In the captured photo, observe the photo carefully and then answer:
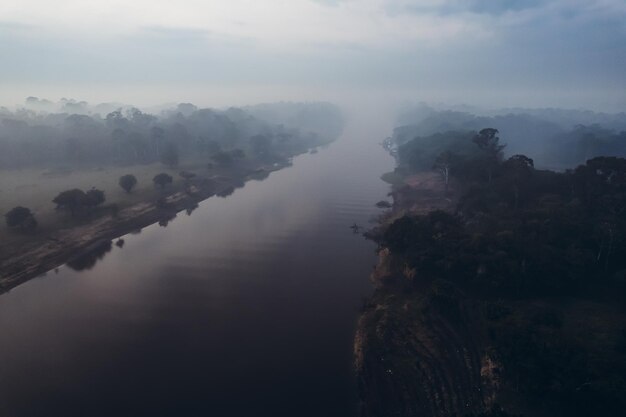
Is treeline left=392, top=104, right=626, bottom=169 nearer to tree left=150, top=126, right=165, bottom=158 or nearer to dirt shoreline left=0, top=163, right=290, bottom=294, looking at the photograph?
dirt shoreline left=0, top=163, right=290, bottom=294

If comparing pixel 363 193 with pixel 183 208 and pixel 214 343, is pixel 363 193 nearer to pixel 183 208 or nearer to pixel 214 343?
pixel 183 208

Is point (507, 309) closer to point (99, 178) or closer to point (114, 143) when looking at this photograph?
point (99, 178)

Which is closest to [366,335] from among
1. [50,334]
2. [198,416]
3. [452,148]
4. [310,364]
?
[310,364]

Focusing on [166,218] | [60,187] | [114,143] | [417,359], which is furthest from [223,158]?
[417,359]

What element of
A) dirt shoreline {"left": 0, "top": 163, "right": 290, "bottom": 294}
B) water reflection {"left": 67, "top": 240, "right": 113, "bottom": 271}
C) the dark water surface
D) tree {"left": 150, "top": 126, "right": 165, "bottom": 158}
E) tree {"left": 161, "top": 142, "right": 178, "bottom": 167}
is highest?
tree {"left": 150, "top": 126, "right": 165, "bottom": 158}

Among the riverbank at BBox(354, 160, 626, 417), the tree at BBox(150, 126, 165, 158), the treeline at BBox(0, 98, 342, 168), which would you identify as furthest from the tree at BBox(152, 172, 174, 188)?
the riverbank at BBox(354, 160, 626, 417)
